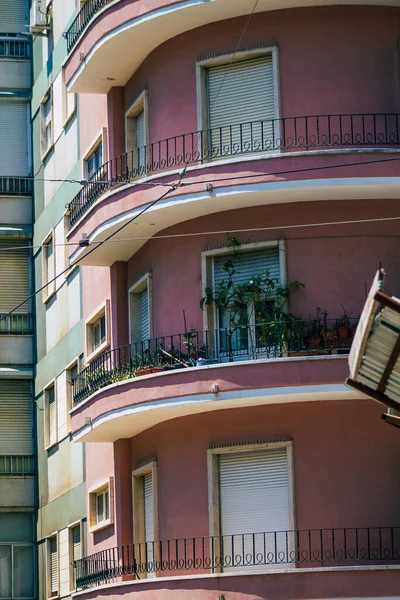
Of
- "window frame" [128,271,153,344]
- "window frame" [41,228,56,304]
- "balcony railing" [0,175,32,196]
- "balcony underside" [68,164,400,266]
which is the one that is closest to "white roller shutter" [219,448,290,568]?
"window frame" [128,271,153,344]

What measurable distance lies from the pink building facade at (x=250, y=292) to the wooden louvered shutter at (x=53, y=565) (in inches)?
342

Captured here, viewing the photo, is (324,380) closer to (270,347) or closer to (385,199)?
(270,347)

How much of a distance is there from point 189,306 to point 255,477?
3.50 m

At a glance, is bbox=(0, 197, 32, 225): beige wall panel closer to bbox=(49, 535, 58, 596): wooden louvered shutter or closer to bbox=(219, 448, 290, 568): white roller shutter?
bbox=(49, 535, 58, 596): wooden louvered shutter

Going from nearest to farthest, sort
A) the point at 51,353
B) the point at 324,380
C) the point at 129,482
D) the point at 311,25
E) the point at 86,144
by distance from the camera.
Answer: the point at 324,380 → the point at 311,25 → the point at 129,482 → the point at 86,144 → the point at 51,353

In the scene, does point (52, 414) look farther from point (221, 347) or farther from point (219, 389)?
point (219, 389)

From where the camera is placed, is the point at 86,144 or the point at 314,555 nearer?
the point at 314,555

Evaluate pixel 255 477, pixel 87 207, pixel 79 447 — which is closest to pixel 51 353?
pixel 79 447

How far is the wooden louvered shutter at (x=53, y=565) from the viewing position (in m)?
40.2

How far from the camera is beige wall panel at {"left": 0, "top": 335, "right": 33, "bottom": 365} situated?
43.4 metres

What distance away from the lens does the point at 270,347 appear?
91.7ft

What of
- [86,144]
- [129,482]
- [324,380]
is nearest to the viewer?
[324,380]

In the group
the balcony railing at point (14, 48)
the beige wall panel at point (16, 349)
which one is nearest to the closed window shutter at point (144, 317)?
the beige wall panel at point (16, 349)

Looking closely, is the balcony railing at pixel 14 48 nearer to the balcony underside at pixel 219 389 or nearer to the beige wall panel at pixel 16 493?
the beige wall panel at pixel 16 493
